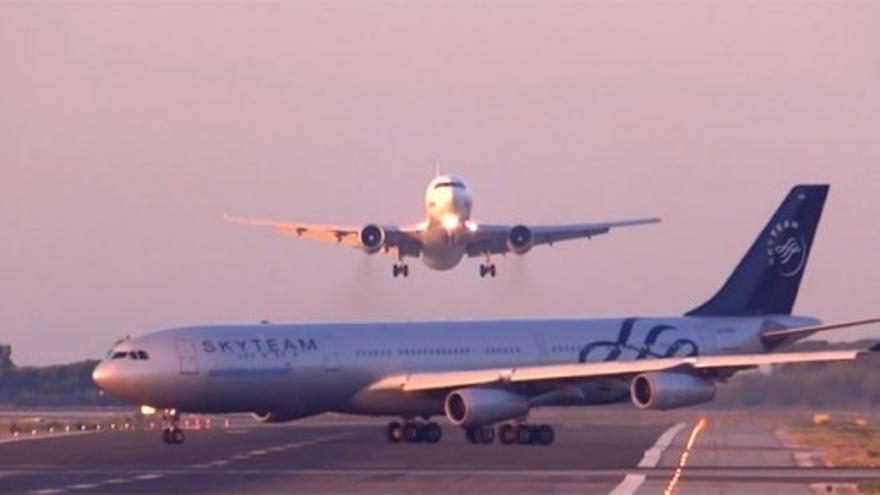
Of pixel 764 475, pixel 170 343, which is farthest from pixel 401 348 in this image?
pixel 764 475

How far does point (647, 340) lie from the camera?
65.1m

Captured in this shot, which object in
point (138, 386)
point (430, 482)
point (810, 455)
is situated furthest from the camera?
point (138, 386)

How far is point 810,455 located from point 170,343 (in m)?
17.8

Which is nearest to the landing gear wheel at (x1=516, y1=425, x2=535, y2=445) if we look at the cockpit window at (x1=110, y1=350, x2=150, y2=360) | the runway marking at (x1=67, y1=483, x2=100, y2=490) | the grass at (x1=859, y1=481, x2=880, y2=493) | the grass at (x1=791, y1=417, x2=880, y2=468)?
the grass at (x1=791, y1=417, x2=880, y2=468)

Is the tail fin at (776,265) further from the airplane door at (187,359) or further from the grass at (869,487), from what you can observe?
the grass at (869,487)

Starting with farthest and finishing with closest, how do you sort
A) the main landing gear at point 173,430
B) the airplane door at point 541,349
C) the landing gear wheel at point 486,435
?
the airplane door at point 541,349 → the landing gear wheel at point 486,435 → the main landing gear at point 173,430

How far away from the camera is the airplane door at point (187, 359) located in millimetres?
60156

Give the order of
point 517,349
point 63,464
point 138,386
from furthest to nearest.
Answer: point 517,349
point 138,386
point 63,464

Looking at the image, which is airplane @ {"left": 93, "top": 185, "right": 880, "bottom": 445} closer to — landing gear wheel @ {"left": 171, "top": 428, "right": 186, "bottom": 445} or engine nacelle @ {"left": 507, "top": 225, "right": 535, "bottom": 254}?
landing gear wheel @ {"left": 171, "top": 428, "right": 186, "bottom": 445}

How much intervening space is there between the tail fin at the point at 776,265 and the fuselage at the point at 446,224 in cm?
1677

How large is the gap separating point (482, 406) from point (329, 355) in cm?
510

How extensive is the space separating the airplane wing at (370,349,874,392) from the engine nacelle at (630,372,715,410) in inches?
15.4

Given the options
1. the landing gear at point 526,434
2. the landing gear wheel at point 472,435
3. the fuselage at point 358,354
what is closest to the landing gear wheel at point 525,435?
the landing gear at point 526,434

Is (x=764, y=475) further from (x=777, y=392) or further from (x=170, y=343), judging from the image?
(x=777, y=392)
